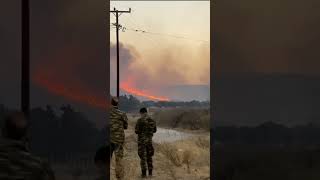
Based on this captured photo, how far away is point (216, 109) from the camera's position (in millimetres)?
5969

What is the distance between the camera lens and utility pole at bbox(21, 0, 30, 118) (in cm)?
568

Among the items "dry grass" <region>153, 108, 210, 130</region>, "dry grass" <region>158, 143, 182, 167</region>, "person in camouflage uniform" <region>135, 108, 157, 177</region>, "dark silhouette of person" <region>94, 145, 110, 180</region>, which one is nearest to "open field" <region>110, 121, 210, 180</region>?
"dry grass" <region>158, 143, 182, 167</region>

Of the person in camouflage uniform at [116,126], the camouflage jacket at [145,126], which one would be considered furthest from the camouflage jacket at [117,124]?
the camouflage jacket at [145,126]

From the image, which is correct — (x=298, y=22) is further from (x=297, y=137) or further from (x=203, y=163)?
(x=203, y=163)

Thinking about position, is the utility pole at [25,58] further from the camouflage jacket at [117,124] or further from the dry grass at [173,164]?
the dry grass at [173,164]

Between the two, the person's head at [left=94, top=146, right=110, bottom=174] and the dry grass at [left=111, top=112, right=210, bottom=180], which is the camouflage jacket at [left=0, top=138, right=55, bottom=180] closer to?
the person's head at [left=94, top=146, right=110, bottom=174]

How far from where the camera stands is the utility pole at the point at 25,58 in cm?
568

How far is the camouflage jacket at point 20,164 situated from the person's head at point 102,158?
3385 mm

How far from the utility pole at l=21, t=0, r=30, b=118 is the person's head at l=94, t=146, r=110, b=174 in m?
0.90

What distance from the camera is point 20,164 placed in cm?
241

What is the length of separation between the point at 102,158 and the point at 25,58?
1391mm

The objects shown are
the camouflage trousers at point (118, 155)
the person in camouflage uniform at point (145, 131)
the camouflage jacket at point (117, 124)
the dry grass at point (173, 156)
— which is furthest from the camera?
the dry grass at point (173, 156)

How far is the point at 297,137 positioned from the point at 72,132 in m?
2.52

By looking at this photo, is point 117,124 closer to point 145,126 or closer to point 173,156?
point 145,126
